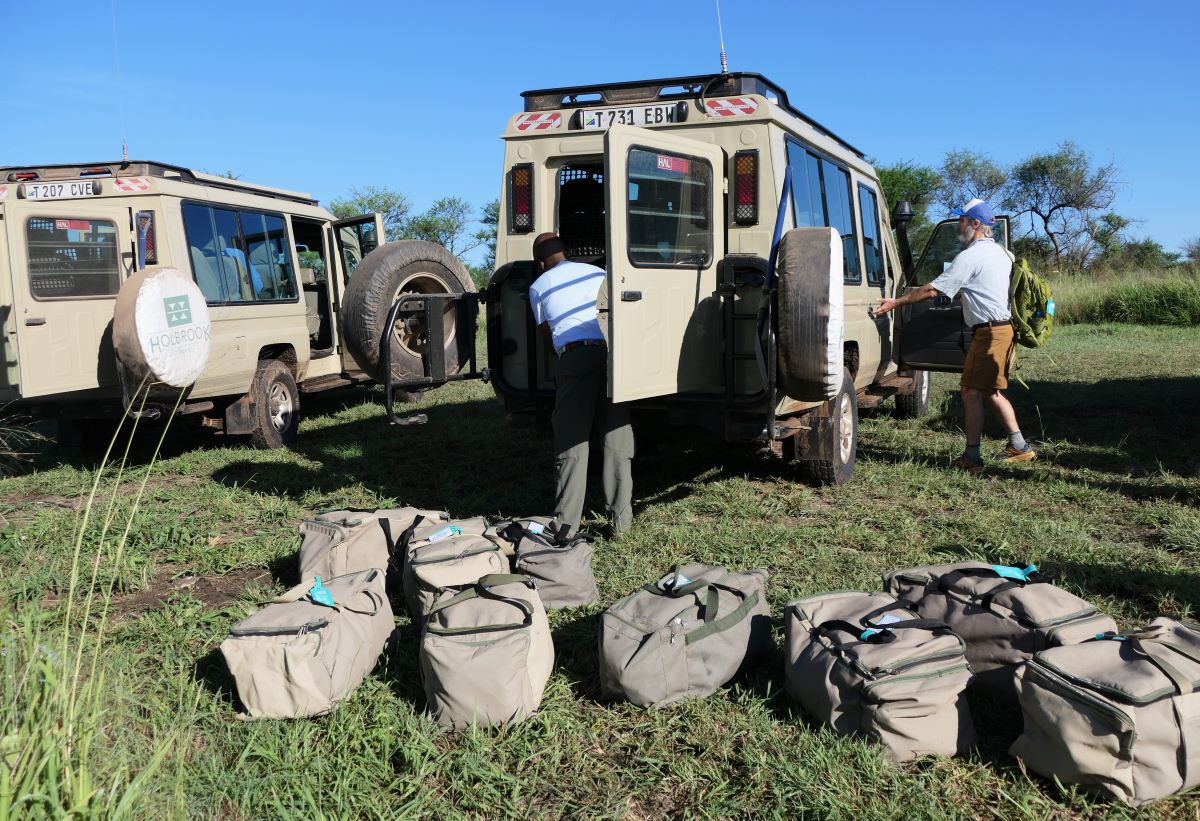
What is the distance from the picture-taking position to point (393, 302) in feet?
19.3

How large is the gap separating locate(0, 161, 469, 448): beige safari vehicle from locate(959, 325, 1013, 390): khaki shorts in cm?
400

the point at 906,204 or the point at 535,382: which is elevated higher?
the point at 906,204

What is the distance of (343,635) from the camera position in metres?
3.23

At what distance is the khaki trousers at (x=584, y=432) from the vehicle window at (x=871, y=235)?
3.09 m

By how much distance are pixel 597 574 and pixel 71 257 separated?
5.20 m

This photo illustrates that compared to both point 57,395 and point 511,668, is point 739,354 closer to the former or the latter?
point 511,668

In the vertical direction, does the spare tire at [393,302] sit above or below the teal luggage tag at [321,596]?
above

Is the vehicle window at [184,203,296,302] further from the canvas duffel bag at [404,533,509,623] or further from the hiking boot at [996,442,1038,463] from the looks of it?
the hiking boot at [996,442,1038,463]

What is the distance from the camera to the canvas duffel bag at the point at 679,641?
307cm

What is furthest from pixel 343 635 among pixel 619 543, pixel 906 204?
pixel 906 204

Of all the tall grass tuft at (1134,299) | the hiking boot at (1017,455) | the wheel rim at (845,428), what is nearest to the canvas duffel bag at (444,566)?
the wheel rim at (845,428)

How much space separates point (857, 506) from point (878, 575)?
1348 millimetres

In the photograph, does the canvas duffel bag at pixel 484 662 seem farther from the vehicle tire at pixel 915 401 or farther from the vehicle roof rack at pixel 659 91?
the vehicle tire at pixel 915 401

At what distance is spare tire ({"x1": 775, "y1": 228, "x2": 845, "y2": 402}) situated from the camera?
4.59 m
